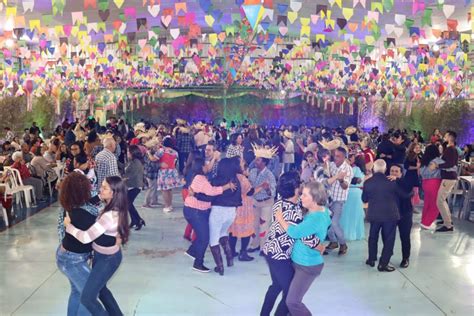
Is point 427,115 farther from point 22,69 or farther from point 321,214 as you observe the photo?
point 321,214

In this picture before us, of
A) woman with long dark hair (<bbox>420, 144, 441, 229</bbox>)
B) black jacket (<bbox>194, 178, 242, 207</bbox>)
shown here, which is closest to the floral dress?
black jacket (<bbox>194, 178, 242, 207</bbox>)

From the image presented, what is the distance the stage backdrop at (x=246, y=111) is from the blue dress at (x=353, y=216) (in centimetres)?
2398

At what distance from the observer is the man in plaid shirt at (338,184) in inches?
247

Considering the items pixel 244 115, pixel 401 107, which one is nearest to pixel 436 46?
pixel 401 107

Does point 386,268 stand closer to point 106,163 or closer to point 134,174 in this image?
point 106,163

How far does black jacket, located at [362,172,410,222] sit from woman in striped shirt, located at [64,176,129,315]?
2.95 m

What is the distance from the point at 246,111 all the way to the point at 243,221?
25.7 metres

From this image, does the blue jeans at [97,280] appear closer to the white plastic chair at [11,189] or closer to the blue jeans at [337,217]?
the blue jeans at [337,217]

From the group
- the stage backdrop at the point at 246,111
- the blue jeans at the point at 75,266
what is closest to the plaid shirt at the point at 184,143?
the blue jeans at the point at 75,266

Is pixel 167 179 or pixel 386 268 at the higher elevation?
pixel 167 179

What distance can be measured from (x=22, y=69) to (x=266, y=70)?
35.6 ft

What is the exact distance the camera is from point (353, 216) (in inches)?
294

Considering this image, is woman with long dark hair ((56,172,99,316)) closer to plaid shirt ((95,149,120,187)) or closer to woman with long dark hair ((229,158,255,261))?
woman with long dark hair ((229,158,255,261))

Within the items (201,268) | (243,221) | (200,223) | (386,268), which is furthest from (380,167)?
(201,268)
